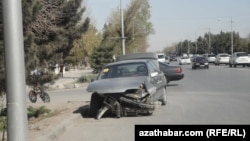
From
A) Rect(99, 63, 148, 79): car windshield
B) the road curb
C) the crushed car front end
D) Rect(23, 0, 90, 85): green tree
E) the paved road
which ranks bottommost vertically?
the paved road

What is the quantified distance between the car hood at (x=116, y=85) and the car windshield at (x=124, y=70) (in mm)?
883

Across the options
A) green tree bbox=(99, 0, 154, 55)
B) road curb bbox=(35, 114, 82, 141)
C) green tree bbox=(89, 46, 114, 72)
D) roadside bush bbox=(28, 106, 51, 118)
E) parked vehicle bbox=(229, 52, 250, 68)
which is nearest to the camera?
road curb bbox=(35, 114, 82, 141)

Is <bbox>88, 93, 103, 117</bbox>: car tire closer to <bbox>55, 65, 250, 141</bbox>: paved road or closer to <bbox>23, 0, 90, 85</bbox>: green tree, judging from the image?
<bbox>55, 65, 250, 141</bbox>: paved road

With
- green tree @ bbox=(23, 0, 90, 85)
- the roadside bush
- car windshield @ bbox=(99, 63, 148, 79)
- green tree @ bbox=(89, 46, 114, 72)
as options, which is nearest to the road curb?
green tree @ bbox=(23, 0, 90, 85)

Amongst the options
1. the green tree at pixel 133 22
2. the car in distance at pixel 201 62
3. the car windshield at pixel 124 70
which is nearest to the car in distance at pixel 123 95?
the car windshield at pixel 124 70

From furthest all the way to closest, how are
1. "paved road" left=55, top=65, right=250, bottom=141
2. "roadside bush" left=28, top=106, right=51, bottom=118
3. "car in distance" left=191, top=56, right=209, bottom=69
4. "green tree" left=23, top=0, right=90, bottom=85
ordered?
"car in distance" left=191, top=56, right=209, bottom=69 → "roadside bush" left=28, top=106, right=51, bottom=118 → "green tree" left=23, top=0, right=90, bottom=85 → "paved road" left=55, top=65, right=250, bottom=141

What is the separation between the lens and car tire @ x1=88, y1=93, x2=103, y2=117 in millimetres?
12375

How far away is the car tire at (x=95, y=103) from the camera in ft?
40.6

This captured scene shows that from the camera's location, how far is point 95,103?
494 inches

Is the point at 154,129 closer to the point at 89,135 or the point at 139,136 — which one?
the point at 139,136

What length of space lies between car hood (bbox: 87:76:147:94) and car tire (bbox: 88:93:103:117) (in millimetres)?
286

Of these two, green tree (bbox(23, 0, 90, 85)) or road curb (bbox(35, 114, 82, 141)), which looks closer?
road curb (bbox(35, 114, 82, 141))

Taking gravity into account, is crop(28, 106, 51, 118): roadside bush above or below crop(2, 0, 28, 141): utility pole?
below

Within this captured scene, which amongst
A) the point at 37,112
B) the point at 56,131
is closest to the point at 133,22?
the point at 37,112
